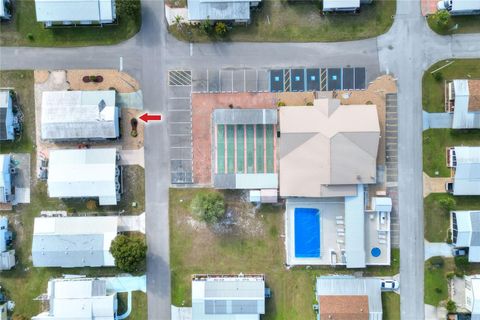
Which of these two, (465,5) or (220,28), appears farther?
(220,28)

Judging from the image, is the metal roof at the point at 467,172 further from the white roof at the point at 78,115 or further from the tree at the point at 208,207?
the white roof at the point at 78,115

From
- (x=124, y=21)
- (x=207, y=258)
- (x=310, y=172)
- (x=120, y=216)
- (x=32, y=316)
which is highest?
(x=124, y=21)

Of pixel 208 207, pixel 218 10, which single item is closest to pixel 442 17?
pixel 218 10

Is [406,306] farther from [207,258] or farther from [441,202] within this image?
[207,258]

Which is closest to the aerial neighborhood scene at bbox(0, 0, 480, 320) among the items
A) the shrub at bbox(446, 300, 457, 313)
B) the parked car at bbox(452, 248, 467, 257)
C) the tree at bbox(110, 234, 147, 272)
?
the parked car at bbox(452, 248, 467, 257)

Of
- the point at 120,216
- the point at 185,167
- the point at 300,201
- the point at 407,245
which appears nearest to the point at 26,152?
the point at 120,216

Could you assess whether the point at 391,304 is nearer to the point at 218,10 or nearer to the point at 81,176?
the point at 81,176

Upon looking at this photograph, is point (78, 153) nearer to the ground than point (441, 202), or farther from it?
farther from it
